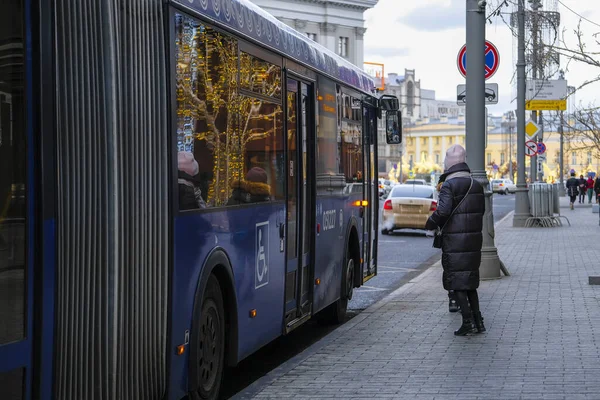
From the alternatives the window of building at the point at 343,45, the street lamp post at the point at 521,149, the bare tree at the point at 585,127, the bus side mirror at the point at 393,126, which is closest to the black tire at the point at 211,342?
the bus side mirror at the point at 393,126

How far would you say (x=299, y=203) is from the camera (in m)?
9.83

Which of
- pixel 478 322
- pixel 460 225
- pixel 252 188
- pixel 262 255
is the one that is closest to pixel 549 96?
pixel 478 322

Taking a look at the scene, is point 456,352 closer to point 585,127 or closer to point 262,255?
point 262,255

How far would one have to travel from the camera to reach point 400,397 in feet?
24.6

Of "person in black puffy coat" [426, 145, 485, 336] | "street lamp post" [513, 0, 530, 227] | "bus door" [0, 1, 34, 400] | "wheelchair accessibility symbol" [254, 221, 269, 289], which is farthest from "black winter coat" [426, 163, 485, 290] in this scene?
"street lamp post" [513, 0, 530, 227]

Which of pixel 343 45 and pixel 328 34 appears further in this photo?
pixel 343 45

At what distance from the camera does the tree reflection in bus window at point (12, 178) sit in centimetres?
446

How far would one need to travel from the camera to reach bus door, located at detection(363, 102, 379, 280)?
13.8 m

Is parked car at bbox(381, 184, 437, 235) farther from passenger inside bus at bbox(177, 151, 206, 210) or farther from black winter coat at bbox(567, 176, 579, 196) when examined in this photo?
black winter coat at bbox(567, 176, 579, 196)

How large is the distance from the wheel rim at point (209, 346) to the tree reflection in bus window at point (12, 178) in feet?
8.41

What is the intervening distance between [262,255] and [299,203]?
4.83 feet

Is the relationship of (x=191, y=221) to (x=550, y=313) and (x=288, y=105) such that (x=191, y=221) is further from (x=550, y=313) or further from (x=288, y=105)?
(x=550, y=313)

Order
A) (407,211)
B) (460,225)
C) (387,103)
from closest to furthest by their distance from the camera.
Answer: (460,225) → (387,103) → (407,211)

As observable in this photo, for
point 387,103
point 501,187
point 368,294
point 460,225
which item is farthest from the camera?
point 501,187
